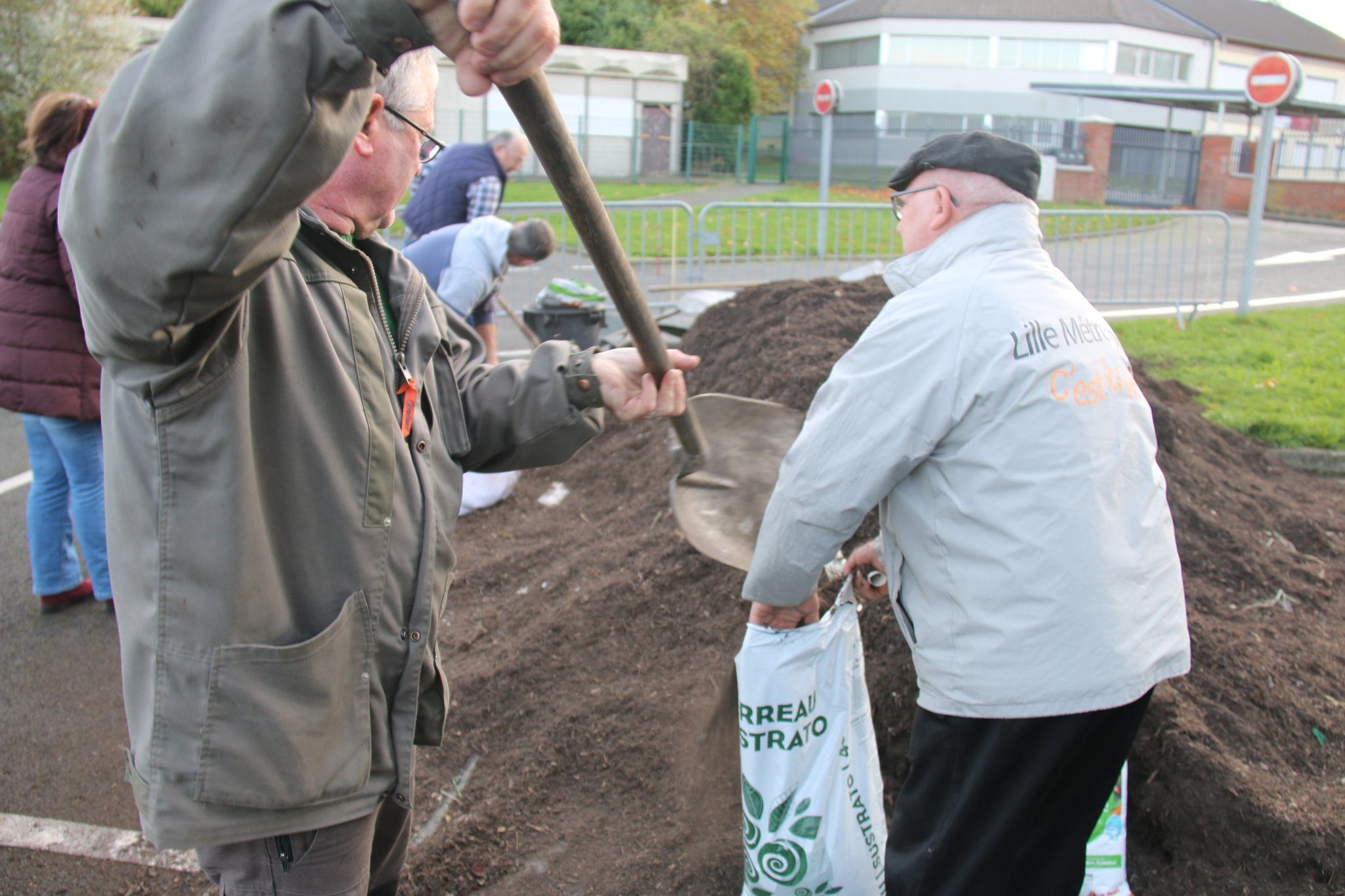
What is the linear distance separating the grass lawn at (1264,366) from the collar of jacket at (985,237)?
5050mm

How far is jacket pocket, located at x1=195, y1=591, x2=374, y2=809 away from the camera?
151 cm

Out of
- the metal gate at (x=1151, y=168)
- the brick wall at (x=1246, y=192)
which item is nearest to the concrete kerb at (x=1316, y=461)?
the brick wall at (x=1246, y=192)

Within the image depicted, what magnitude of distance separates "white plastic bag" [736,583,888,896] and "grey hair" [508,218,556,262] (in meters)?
3.40

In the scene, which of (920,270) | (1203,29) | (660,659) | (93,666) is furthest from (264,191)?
(1203,29)

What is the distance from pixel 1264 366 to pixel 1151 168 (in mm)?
23773

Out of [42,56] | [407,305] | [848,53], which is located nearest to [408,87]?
[407,305]

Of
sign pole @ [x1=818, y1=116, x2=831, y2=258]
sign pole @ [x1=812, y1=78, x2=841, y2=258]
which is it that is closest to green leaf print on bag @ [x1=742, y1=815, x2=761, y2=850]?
sign pole @ [x1=818, y1=116, x2=831, y2=258]

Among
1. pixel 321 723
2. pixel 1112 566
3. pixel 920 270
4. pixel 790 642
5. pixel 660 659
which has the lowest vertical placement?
pixel 660 659

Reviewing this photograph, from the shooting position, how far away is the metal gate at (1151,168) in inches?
1138

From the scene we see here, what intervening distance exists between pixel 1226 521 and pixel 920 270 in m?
2.83

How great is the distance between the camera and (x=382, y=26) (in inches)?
44.7

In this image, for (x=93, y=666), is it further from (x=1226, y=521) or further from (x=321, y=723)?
(x=1226, y=521)

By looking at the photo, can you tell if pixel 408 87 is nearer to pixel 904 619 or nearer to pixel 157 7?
pixel 904 619

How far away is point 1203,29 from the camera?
44688 millimetres
